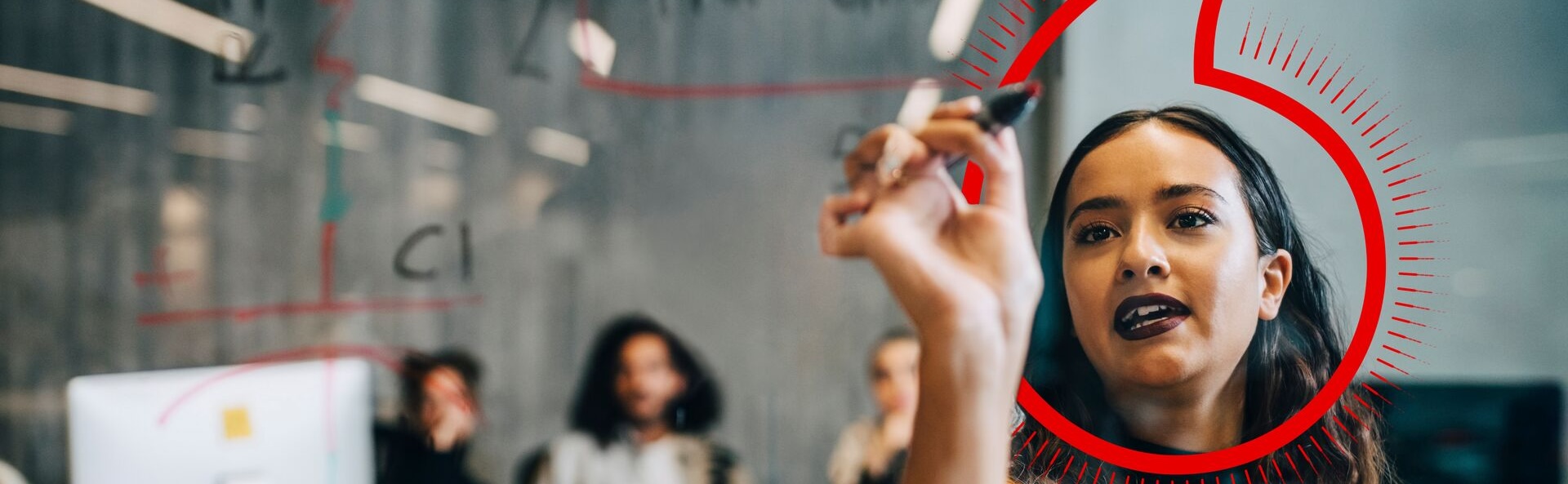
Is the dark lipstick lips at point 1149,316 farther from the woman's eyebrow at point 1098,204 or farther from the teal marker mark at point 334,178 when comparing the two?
the teal marker mark at point 334,178

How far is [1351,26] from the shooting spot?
1.95 ft

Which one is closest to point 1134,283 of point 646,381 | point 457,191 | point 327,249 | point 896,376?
point 896,376

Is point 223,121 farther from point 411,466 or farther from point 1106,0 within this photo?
point 1106,0

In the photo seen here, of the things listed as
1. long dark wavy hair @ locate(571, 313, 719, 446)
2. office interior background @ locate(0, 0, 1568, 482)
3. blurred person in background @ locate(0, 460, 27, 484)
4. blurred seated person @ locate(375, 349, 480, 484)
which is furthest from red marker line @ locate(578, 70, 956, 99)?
blurred person in background @ locate(0, 460, 27, 484)

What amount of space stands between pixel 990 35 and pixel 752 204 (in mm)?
327

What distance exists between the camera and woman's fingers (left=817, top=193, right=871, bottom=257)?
0.50 meters

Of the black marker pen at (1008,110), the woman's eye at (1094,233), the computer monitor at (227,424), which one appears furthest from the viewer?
the computer monitor at (227,424)

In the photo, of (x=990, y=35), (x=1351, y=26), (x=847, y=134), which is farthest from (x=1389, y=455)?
(x=847, y=134)

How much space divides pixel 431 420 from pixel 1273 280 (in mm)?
885

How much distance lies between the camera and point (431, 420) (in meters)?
1.00

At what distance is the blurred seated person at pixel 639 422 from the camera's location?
3.19 ft

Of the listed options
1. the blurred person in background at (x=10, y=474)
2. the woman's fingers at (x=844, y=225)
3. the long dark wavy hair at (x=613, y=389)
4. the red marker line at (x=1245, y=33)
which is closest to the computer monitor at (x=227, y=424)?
the blurred person in background at (x=10, y=474)

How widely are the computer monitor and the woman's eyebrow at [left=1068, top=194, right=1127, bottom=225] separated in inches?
32.5

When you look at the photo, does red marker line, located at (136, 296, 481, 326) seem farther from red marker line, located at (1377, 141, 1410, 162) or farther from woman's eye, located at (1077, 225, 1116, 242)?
red marker line, located at (1377, 141, 1410, 162)
